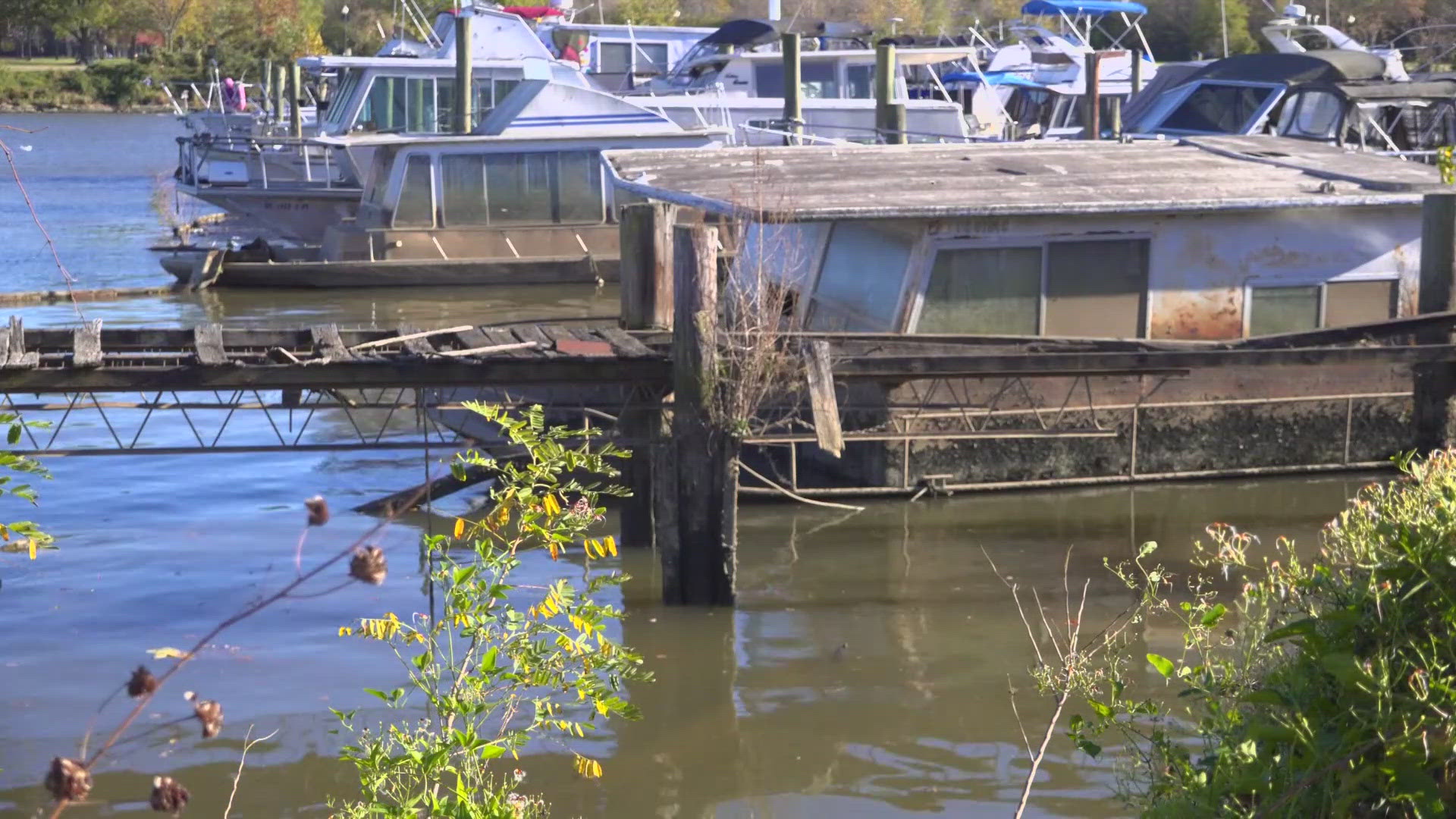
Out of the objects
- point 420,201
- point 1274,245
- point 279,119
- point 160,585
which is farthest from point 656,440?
point 279,119

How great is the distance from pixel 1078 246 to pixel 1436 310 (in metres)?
2.84

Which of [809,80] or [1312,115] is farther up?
[809,80]

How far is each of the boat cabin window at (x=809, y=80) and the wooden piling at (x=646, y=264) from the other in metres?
19.7

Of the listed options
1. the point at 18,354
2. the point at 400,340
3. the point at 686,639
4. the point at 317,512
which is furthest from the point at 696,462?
the point at 317,512

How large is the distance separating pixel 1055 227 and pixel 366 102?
17965mm

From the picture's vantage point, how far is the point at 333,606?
10.9 metres

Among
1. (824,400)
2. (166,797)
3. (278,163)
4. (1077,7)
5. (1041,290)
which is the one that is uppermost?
(1077,7)

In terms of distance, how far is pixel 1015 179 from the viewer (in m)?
13.7

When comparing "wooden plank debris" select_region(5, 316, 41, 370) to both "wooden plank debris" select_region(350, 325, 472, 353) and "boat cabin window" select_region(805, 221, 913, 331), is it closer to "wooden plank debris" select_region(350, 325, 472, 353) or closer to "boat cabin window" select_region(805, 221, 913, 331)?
"wooden plank debris" select_region(350, 325, 472, 353)

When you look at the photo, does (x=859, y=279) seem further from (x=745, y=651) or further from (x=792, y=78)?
(x=792, y=78)

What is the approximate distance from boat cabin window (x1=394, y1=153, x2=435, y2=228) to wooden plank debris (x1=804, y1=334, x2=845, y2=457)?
16.6 meters

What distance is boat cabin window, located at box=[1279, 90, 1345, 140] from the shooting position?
22172 millimetres

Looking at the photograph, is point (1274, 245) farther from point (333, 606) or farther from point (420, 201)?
point (420, 201)

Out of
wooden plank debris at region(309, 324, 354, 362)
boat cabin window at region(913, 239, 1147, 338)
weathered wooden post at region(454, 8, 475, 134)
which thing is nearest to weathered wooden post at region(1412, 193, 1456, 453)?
boat cabin window at region(913, 239, 1147, 338)
